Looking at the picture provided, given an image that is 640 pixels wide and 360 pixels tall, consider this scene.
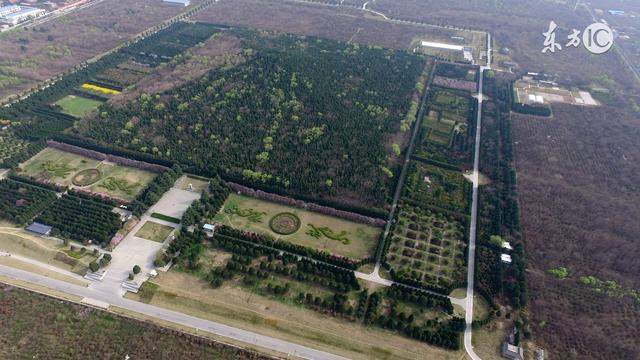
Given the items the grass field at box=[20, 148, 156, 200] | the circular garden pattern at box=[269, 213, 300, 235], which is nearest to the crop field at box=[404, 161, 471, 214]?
the circular garden pattern at box=[269, 213, 300, 235]

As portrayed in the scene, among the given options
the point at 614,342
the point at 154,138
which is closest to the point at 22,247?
the point at 154,138

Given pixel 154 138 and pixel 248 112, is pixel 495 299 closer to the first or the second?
pixel 248 112

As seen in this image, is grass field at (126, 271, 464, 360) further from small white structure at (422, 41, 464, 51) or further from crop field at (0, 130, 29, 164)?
small white structure at (422, 41, 464, 51)

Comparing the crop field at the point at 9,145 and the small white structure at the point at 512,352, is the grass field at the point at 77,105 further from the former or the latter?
the small white structure at the point at 512,352

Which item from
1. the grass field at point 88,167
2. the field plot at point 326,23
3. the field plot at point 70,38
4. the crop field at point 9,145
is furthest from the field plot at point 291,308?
the field plot at point 326,23

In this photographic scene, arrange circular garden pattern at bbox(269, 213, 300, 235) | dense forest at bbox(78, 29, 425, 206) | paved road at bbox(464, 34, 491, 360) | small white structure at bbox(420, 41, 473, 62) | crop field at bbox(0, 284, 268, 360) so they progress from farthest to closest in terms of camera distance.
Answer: small white structure at bbox(420, 41, 473, 62) → dense forest at bbox(78, 29, 425, 206) → circular garden pattern at bbox(269, 213, 300, 235) → paved road at bbox(464, 34, 491, 360) → crop field at bbox(0, 284, 268, 360)
